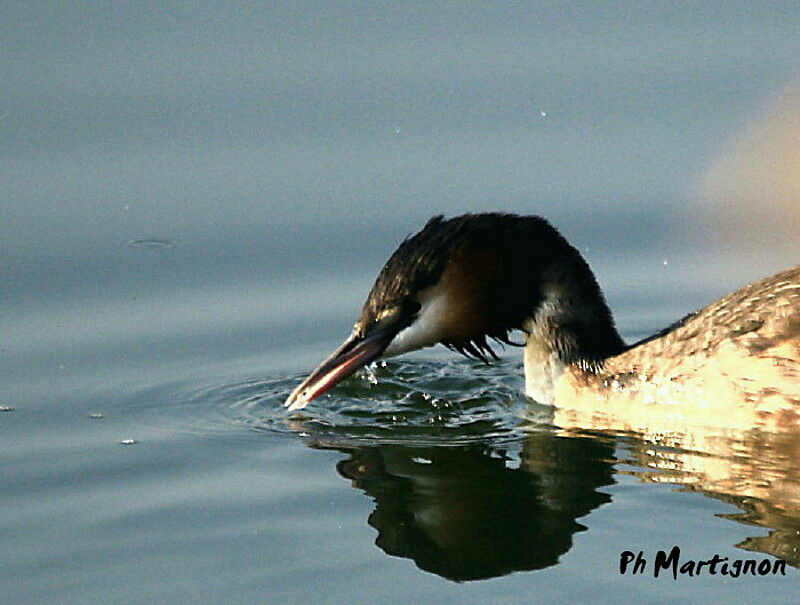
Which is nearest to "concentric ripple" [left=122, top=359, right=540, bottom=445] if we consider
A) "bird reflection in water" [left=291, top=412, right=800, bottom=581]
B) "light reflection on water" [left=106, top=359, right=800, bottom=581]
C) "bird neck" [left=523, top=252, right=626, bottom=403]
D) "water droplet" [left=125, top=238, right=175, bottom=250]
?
"light reflection on water" [left=106, top=359, right=800, bottom=581]

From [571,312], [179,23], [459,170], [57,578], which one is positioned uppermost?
[179,23]

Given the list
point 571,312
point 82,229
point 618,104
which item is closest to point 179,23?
point 82,229

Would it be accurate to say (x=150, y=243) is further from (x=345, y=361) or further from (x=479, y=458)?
(x=479, y=458)

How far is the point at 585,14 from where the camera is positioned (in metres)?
13.4

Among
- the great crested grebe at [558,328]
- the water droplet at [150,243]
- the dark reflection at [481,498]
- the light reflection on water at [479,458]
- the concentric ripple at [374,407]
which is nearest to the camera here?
the dark reflection at [481,498]

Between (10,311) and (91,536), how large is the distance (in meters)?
3.08

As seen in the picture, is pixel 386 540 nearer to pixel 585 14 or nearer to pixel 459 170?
pixel 459 170

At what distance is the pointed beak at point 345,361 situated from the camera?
31.2ft

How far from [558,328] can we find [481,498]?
5.82 feet

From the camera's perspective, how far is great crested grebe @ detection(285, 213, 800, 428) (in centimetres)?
941

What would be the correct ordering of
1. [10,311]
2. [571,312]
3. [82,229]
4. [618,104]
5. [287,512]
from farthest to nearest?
[618,104], [82,229], [10,311], [571,312], [287,512]

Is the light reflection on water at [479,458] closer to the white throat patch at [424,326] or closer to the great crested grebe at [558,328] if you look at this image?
the great crested grebe at [558,328]

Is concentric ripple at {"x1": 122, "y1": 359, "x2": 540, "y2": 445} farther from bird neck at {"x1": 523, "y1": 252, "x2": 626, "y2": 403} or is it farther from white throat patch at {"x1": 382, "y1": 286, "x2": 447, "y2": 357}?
white throat patch at {"x1": 382, "y1": 286, "x2": 447, "y2": 357}

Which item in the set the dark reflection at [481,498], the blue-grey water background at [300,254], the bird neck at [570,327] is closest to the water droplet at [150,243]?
the blue-grey water background at [300,254]
